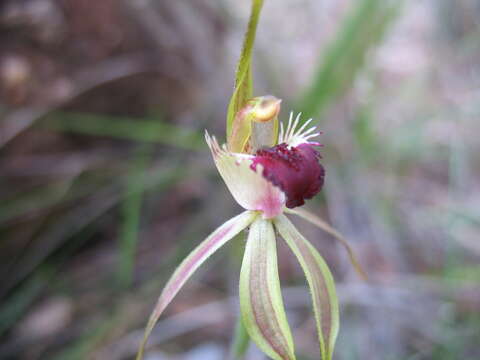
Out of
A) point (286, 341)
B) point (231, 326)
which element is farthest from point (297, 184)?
point (231, 326)

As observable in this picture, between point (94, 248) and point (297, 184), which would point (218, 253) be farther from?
point (297, 184)

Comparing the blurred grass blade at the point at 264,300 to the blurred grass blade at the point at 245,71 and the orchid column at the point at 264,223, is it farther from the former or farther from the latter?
the blurred grass blade at the point at 245,71

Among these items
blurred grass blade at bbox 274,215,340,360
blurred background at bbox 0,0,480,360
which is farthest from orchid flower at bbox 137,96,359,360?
blurred background at bbox 0,0,480,360

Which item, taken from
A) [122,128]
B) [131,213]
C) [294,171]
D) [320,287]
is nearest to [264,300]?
[320,287]

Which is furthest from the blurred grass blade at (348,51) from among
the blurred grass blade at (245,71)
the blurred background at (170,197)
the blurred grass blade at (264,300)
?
the blurred grass blade at (264,300)

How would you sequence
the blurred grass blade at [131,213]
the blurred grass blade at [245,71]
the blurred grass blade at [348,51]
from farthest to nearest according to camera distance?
the blurred grass blade at [348,51], the blurred grass blade at [131,213], the blurred grass blade at [245,71]

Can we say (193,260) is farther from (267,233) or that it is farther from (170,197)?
(170,197)
